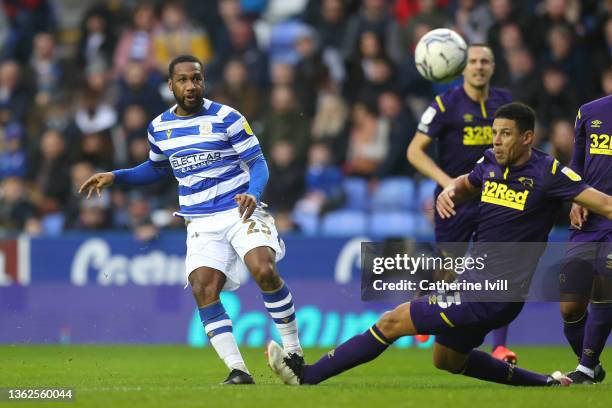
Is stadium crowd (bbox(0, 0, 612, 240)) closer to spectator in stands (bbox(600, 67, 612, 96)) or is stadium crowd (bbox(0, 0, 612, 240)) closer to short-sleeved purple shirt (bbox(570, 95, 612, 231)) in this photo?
spectator in stands (bbox(600, 67, 612, 96))

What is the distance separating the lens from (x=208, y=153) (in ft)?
30.1

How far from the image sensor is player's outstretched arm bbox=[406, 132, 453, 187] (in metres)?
10.3

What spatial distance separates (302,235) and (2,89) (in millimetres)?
6445

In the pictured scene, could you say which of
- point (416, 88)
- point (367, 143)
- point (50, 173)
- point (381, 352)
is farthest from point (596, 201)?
point (50, 173)

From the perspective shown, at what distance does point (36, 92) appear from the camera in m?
19.1

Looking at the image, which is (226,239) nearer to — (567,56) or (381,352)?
(381,352)

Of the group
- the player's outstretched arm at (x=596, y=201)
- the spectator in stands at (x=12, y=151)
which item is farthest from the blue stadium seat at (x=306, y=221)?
the player's outstretched arm at (x=596, y=201)

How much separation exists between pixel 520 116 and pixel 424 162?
2.42 meters

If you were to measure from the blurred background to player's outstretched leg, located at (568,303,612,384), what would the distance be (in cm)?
500

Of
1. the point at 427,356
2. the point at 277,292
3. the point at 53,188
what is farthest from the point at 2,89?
the point at 277,292

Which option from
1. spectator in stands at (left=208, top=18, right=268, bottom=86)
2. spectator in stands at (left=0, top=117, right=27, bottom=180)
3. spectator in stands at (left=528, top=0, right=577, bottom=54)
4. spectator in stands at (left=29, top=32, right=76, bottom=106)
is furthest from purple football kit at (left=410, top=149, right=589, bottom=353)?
spectator in stands at (left=29, top=32, right=76, bottom=106)

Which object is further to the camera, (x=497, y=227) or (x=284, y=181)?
(x=284, y=181)

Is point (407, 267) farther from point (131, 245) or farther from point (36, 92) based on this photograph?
point (36, 92)

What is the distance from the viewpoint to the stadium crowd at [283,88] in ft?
52.2
